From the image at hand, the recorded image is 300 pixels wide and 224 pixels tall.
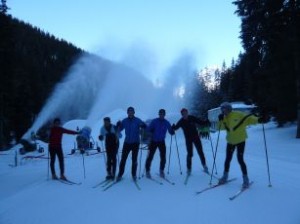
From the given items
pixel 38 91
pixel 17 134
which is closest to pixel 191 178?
pixel 17 134

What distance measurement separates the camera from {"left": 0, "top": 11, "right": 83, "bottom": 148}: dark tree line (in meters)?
21.0

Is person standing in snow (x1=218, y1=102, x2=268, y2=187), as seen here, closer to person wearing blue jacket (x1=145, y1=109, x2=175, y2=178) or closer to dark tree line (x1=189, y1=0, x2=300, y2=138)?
person wearing blue jacket (x1=145, y1=109, x2=175, y2=178)

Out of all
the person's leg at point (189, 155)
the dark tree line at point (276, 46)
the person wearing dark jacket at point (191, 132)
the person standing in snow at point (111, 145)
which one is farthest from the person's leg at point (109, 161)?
the dark tree line at point (276, 46)

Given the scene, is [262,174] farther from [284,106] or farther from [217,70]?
[217,70]

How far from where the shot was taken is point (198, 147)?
35.6 feet

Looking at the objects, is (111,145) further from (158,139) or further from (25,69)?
(25,69)

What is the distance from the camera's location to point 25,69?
71.2m

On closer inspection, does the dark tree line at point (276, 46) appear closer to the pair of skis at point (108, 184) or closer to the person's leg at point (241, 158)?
the person's leg at point (241, 158)

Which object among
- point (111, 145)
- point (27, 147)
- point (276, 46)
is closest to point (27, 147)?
point (27, 147)

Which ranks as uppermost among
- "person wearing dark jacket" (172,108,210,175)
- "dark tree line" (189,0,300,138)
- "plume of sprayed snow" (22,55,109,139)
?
"plume of sprayed snow" (22,55,109,139)

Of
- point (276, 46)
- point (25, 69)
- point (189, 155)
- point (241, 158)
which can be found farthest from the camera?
point (25, 69)

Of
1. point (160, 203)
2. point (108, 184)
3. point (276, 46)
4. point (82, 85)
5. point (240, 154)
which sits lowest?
point (160, 203)

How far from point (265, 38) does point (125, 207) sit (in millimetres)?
20462

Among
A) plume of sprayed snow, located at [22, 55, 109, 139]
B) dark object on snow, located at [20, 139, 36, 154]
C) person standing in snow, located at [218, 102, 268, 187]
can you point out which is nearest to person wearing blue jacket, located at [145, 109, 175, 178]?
person standing in snow, located at [218, 102, 268, 187]
